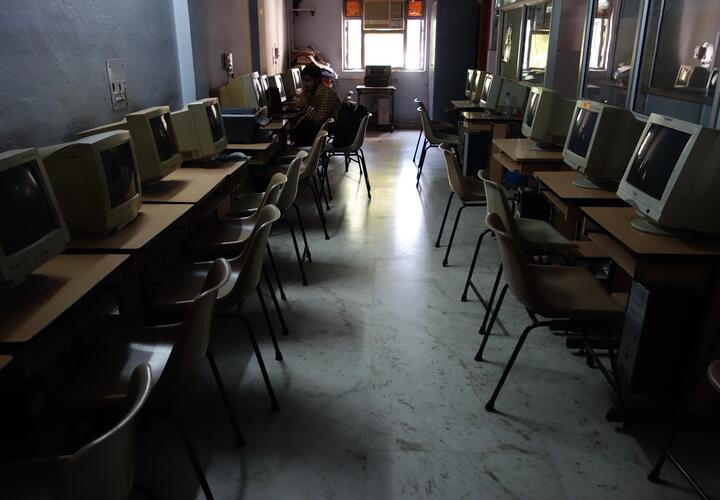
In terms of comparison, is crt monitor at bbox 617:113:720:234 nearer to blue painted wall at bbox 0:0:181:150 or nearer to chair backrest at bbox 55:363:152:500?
chair backrest at bbox 55:363:152:500

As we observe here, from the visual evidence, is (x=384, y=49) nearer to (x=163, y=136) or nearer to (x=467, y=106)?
(x=467, y=106)

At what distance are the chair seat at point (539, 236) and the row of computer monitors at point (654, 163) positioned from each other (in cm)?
30

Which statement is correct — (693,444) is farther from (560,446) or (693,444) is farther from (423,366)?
(423,366)

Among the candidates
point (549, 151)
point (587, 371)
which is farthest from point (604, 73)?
point (587, 371)

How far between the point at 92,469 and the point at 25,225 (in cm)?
106

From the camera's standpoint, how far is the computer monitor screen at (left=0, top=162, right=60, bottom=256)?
165 centimetres

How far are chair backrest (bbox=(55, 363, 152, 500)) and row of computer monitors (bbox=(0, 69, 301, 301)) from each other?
2.55ft

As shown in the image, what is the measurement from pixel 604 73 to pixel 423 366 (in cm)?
326

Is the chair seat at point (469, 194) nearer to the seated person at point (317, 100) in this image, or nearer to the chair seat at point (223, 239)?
the chair seat at point (223, 239)

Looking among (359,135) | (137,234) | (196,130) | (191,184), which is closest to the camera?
(137,234)

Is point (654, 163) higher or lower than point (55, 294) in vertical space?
higher

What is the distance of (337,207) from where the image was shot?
5285mm

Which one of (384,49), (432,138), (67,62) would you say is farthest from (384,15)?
(67,62)

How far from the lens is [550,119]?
4.04m
